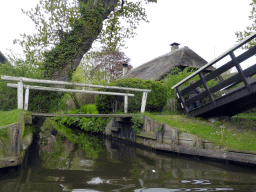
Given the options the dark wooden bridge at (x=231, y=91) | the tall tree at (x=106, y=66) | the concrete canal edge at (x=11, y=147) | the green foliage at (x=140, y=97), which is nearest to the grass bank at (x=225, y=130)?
the dark wooden bridge at (x=231, y=91)

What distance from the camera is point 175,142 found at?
5.91 m

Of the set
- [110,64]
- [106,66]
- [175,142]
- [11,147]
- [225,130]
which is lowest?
[175,142]

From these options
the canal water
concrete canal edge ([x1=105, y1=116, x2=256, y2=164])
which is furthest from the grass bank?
the canal water

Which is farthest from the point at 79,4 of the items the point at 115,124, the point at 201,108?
the point at 201,108

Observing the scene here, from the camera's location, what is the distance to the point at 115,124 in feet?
31.6

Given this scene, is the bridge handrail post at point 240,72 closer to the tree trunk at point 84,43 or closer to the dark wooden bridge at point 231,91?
the dark wooden bridge at point 231,91

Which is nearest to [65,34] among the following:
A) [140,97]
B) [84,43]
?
[84,43]

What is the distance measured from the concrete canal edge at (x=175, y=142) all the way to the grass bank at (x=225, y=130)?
14 cm

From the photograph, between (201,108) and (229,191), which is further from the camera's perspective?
(201,108)

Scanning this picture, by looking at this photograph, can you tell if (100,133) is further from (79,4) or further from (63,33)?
(79,4)

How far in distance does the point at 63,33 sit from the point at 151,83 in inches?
173

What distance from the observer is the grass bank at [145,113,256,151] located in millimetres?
4781

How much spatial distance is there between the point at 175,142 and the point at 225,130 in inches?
54.6

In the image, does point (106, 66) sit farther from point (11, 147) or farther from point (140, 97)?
point (11, 147)
